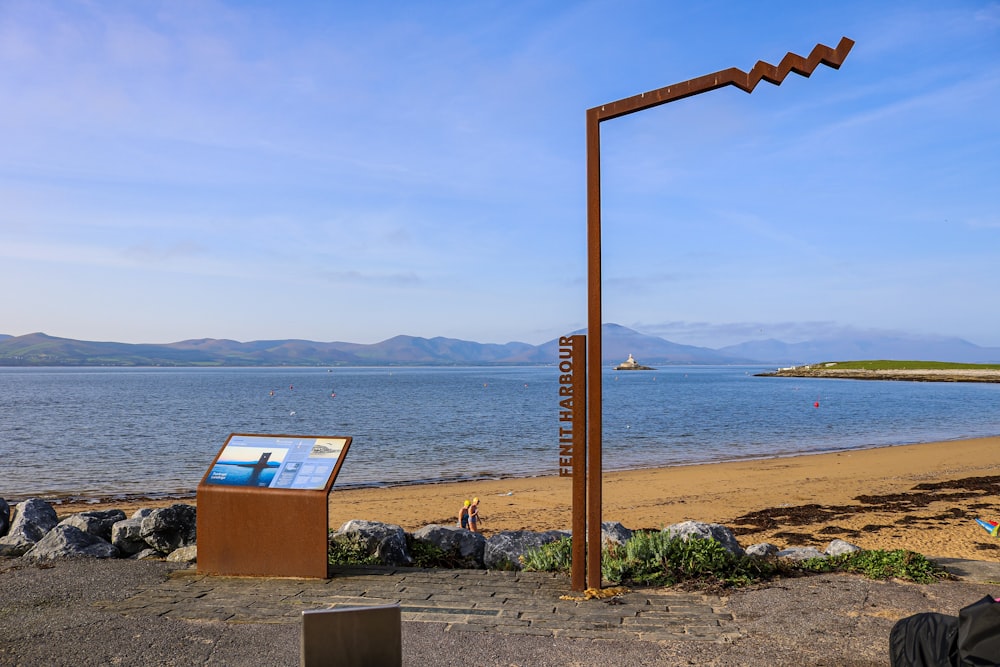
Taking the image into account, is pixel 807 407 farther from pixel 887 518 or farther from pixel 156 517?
pixel 156 517

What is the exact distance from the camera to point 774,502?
18000 mm

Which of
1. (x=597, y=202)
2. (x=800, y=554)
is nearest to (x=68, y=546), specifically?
(x=597, y=202)

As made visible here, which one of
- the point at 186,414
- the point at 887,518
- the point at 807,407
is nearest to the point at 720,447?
the point at 887,518

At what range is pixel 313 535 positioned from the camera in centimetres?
707

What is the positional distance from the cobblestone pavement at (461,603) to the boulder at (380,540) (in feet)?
2.23

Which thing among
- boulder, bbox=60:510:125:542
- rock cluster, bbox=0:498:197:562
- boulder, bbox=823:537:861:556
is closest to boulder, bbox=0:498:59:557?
rock cluster, bbox=0:498:197:562

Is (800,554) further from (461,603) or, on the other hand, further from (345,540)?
(345,540)

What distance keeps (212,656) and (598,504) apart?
10.7 ft

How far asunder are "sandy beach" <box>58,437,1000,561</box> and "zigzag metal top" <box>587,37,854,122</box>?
8075mm

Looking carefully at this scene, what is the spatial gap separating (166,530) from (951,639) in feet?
25.2

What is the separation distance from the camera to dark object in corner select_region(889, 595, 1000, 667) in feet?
12.1

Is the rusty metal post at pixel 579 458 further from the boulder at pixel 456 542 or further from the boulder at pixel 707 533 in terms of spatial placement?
the boulder at pixel 456 542

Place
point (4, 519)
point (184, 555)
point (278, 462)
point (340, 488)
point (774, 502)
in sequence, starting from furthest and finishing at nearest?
point (340, 488) < point (774, 502) < point (4, 519) < point (184, 555) < point (278, 462)

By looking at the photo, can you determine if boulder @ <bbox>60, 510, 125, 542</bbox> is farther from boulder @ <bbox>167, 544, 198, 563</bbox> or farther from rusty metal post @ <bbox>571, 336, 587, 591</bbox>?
rusty metal post @ <bbox>571, 336, 587, 591</bbox>
